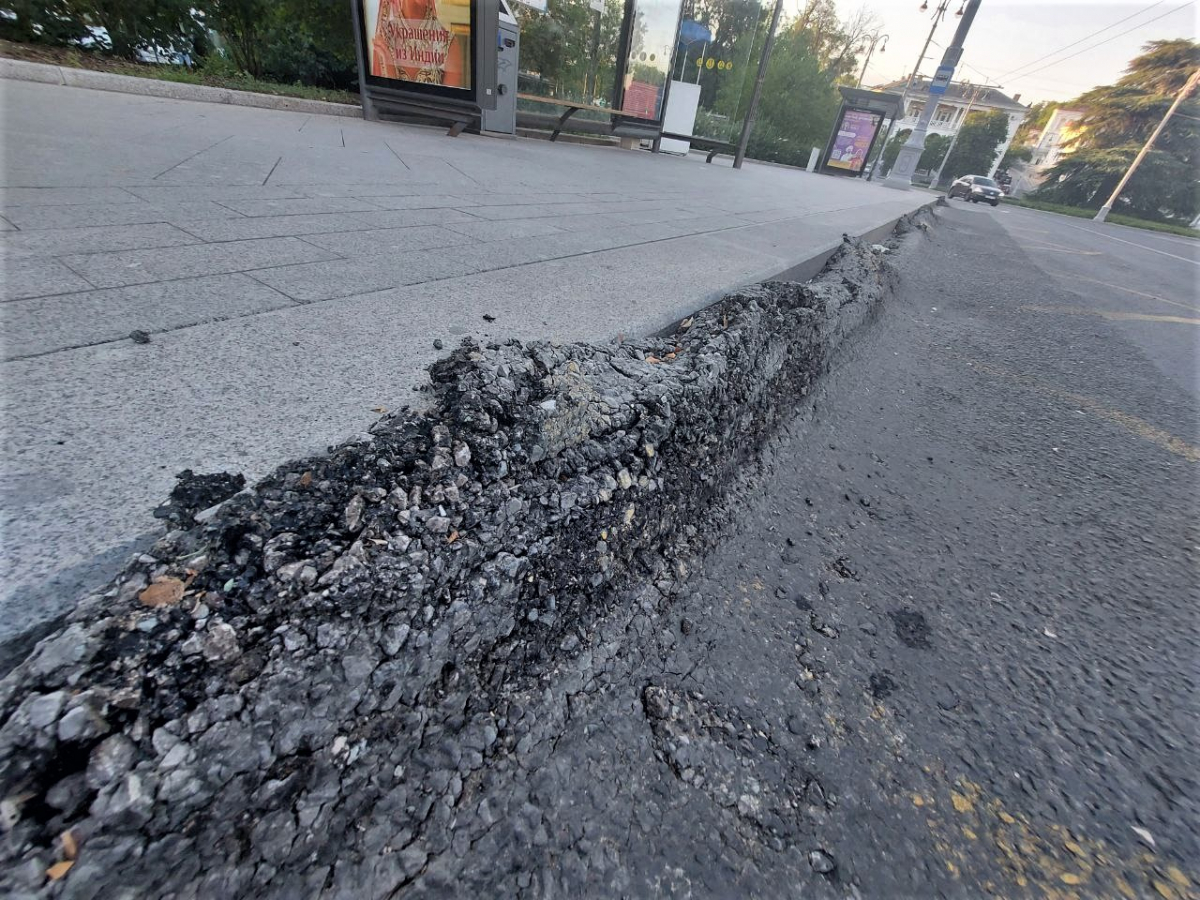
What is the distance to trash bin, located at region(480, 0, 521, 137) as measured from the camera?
381 inches

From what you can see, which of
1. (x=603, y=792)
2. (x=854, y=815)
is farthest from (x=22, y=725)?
(x=854, y=815)

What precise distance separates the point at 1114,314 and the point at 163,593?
9.78m

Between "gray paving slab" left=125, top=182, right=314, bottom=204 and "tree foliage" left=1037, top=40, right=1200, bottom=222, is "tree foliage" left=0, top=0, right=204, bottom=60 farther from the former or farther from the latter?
"tree foliage" left=1037, top=40, right=1200, bottom=222

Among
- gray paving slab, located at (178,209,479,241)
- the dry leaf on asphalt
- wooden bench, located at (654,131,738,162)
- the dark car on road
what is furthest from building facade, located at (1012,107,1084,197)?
the dry leaf on asphalt

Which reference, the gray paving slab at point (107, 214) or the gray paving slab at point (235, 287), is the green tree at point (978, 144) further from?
the gray paving slab at point (107, 214)

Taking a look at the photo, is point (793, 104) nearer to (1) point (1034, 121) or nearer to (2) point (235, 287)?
(2) point (235, 287)

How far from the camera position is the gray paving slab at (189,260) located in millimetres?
2420

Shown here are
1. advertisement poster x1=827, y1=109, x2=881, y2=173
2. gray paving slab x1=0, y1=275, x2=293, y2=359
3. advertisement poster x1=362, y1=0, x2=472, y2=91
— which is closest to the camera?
gray paving slab x1=0, y1=275, x2=293, y2=359

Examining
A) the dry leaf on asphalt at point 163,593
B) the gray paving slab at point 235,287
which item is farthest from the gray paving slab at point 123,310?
the dry leaf on asphalt at point 163,593

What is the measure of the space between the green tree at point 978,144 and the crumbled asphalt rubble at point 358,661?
64.0 metres

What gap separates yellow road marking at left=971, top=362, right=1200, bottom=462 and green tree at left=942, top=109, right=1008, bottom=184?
197 ft

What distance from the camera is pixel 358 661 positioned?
3.52 feet

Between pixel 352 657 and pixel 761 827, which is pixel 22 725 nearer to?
pixel 352 657

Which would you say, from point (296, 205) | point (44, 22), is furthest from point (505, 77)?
point (296, 205)
